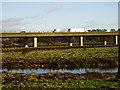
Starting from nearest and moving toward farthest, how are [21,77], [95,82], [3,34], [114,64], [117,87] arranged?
[117,87] < [95,82] < [21,77] < [114,64] < [3,34]

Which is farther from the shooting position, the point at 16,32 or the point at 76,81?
the point at 16,32

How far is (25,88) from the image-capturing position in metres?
15.1

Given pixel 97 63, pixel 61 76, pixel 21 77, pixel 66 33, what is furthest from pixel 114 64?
pixel 66 33

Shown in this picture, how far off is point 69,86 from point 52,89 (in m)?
1.24

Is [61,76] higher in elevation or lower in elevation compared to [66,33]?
lower

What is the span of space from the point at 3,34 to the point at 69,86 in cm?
5947

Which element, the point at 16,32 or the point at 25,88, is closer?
the point at 25,88

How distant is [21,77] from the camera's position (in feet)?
61.6

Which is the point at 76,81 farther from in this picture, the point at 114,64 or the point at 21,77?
the point at 114,64

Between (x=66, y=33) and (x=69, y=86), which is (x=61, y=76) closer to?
(x=69, y=86)

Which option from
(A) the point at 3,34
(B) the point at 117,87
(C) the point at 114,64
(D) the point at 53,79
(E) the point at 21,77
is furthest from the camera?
(A) the point at 3,34

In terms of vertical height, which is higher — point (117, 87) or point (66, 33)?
point (66, 33)

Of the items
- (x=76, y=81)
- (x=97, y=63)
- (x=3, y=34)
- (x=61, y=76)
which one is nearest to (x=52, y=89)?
(x=76, y=81)

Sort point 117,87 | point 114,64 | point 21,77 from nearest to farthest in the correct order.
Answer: point 117,87
point 21,77
point 114,64
